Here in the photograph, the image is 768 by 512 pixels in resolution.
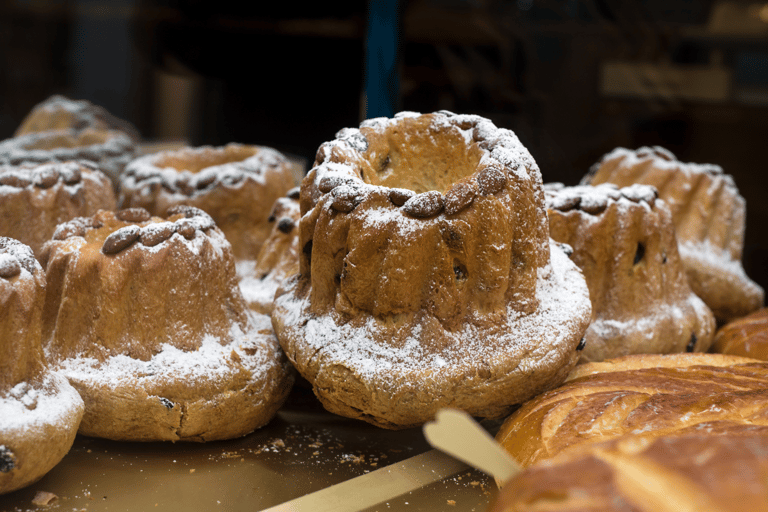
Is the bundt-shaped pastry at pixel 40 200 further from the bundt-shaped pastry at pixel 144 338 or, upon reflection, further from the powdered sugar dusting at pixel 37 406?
the powdered sugar dusting at pixel 37 406

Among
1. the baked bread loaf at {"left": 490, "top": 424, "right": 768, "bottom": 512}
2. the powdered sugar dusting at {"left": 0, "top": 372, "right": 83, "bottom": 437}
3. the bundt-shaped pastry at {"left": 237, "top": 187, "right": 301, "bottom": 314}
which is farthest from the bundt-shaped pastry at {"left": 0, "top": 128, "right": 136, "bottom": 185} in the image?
the baked bread loaf at {"left": 490, "top": 424, "right": 768, "bottom": 512}

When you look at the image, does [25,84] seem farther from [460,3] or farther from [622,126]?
[622,126]

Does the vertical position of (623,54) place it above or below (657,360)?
above

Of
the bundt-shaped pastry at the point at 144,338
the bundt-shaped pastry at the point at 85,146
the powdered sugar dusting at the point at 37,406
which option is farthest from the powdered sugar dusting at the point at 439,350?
the bundt-shaped pastry at the point at 85,146

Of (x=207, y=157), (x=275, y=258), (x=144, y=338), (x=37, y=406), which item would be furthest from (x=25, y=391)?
(x=207, y=157)

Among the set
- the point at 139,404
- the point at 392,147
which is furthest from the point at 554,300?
the point at 139,404

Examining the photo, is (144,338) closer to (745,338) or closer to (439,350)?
(439,350)

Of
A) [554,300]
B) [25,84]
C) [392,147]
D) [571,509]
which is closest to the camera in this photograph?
[571,509]
